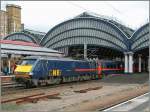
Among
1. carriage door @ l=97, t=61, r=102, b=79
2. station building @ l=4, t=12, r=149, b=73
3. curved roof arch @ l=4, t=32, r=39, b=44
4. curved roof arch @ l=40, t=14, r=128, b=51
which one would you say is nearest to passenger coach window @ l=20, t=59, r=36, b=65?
carriage door @ l=97, t=61, r=102, b=79

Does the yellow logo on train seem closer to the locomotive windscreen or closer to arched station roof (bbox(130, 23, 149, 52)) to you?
the locomotive windscreen

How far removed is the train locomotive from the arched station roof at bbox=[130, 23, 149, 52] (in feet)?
90.3

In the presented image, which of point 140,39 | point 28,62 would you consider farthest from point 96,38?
point 28,62

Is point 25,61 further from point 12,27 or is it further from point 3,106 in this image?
point 12,27

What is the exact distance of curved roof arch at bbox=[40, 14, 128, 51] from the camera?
82.4m

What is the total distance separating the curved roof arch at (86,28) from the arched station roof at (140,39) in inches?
73.0

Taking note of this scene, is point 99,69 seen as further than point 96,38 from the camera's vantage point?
No

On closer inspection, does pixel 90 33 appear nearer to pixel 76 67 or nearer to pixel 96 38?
pixel 96 38

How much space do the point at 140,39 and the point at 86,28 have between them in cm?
1381

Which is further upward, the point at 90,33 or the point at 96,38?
the point at 90,33

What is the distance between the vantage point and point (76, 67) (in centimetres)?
4547

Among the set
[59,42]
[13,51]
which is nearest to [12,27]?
[59,42]

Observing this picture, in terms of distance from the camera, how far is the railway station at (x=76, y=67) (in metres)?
22.7

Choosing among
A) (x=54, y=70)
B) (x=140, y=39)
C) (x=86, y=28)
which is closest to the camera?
(x=54, y=70)
